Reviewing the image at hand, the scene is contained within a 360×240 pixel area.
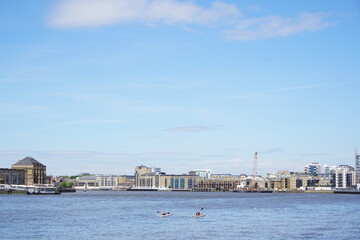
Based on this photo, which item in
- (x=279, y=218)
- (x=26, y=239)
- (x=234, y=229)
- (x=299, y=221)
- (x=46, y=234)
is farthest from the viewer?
(x=279, y=218)

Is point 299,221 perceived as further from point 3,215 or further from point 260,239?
point 3,215

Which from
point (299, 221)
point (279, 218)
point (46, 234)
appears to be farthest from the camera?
point (279, 218)

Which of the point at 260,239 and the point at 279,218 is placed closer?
the point at 260,239

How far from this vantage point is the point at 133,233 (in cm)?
6994

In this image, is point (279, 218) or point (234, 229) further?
point (279, 218)

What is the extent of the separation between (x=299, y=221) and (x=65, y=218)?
118 ft

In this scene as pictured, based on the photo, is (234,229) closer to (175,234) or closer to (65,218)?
(175,234)

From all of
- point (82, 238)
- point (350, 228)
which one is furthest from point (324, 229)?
point (82, 238)

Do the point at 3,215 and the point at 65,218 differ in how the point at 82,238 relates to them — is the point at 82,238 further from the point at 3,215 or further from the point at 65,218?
the point at 3,215

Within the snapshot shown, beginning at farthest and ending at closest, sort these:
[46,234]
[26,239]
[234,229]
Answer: [234,229]
[46,234]
[26,239]

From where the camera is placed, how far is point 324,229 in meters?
77.6

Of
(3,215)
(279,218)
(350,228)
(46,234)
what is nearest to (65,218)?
(3,215)

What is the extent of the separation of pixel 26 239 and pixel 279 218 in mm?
45511

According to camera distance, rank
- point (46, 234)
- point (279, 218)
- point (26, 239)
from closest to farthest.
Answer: point (26, 239), point (46, 234), point (279, 218)
